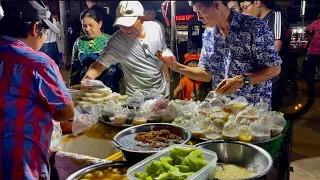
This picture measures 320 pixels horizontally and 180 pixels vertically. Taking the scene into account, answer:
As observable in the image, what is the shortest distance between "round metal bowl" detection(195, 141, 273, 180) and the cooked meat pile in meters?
0.18

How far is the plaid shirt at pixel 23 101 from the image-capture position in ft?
4.48

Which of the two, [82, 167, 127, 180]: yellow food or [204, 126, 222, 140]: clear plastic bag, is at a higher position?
[204, 126, 222, 140]: clear plastic bag

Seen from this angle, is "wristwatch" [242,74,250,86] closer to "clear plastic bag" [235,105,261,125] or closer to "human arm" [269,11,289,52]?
"clear plastic bag" [235,105,261,125]

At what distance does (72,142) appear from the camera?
2.08 metres

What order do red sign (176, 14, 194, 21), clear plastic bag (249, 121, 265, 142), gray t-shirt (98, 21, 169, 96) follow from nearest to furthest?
clear plastic bag (249, 121, 265, 142) < gray t-shirt (98, 21, 169, 96) < red sign (176, 14, 194, 21)

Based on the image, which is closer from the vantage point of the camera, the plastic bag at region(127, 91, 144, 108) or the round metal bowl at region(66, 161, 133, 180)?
the round metal bowl at region(66, 161, 133, 180)

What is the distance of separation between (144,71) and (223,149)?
4.97 feet

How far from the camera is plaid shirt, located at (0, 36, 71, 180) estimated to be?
137cm

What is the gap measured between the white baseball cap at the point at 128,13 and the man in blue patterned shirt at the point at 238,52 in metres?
0.52

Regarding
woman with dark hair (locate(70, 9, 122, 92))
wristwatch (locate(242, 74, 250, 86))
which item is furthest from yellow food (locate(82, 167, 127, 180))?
woman with dark hair (locate(70, 9, 122, 92))

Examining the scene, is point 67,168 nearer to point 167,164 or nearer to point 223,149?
point 167,164

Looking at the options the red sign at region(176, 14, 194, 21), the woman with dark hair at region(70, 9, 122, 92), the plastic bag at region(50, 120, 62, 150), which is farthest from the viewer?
the red sign at region(176, 14, 194, 21)

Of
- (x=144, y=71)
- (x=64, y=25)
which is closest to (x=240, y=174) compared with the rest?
(x=144, y=71)

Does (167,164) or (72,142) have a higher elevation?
(167,164)
